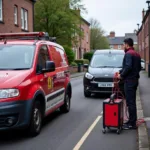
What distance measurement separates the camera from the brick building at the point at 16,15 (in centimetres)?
2669

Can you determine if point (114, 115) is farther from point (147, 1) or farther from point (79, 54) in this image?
point (79, 54)

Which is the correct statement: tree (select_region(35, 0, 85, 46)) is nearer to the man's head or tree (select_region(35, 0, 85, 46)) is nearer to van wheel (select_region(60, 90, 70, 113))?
van wheel (select_region(60, 90, 70, 113))

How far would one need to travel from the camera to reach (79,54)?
6681 centimetres

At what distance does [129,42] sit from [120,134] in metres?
2.02

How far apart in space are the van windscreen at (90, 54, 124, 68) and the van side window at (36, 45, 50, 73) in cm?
638

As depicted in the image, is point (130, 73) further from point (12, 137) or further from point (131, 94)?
→ point (12, 137)

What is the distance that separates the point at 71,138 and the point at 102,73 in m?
6.92

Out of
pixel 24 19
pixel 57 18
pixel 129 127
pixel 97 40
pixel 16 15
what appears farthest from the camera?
pixel 97 40

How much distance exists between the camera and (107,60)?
48.7ft

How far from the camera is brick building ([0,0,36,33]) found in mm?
26688

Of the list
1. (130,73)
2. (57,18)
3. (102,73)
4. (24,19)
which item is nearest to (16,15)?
(24,19)

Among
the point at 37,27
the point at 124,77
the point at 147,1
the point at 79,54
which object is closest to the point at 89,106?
the point at 124,77

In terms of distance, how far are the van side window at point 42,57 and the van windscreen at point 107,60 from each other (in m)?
6.38

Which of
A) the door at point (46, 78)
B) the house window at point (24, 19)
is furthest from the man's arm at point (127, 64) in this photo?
the house window at point (24, 19)
